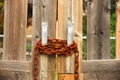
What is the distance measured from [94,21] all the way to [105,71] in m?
0.50

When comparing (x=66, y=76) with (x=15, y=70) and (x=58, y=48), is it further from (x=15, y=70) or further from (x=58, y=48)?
(x=15, y=70)

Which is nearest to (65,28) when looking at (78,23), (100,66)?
(78,23)

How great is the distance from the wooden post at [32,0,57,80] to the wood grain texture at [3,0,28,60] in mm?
262

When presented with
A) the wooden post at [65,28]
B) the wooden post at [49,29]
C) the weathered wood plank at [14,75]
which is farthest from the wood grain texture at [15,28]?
the wooden post at [65,28]

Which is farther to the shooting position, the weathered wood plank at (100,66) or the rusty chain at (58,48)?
the weathered wood plank at (100,66)

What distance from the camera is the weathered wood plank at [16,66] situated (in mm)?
3088

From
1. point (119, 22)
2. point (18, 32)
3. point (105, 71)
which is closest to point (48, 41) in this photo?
point (18, 32)

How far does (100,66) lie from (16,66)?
32.0 inches

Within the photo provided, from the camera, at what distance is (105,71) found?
311cm

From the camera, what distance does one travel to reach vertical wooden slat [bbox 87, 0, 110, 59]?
3.16m

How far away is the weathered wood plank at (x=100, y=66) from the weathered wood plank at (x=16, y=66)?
0.54 metres

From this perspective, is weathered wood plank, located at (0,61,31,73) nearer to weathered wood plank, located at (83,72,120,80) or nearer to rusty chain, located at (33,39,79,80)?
rusty chain, located at (33,39,79,80)

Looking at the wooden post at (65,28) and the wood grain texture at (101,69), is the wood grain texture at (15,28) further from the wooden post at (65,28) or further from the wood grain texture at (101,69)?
the wood grain texture at (101,69)

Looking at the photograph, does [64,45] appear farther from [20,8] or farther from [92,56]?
[20,8]
